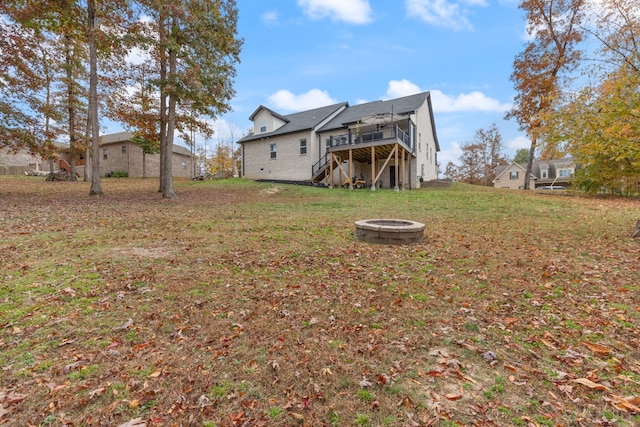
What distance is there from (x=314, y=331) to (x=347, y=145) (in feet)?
58.3

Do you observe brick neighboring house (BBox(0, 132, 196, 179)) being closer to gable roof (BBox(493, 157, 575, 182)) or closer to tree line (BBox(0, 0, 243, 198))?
tree line (BBox(0, 0, 243, 198))

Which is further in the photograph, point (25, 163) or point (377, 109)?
point (25, 163)

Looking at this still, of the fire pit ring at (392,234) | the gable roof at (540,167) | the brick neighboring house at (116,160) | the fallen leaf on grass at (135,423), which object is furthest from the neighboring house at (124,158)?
the gable roof at (540,167)

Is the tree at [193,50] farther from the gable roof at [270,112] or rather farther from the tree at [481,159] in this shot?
the tree at [481,159]

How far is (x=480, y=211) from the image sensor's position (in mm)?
11766

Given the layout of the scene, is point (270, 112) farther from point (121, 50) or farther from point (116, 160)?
point (116, 160)

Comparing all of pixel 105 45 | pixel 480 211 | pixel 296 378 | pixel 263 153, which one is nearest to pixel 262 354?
pixel 296 378

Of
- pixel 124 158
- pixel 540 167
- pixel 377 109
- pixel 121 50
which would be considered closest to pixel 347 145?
pixel 377 109

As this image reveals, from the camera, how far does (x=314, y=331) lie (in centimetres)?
339

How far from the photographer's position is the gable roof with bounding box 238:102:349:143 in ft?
79.0

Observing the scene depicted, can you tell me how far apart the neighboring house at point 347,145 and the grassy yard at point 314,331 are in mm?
14424

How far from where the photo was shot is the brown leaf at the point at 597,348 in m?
2.95

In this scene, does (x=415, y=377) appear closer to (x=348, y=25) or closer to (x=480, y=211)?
(x=480, y=211)

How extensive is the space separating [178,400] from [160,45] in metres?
15.0
